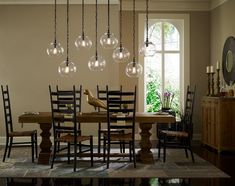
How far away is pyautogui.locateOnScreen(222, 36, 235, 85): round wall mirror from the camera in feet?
25.3

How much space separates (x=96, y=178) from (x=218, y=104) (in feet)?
10.3

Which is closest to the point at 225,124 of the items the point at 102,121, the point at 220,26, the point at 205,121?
the point at 205,121

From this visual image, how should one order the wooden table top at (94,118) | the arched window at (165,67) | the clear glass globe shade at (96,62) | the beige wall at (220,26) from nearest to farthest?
the wooden table top at (94,118)
the clear glass globe shade at (96,62)
the beige wall at (220,26)
the arched window at (165,67)

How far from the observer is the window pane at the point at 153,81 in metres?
9.38

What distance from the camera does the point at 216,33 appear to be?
28.9ft

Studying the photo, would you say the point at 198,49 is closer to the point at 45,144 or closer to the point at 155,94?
the point at 155,94

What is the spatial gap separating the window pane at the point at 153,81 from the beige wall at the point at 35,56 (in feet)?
3.54

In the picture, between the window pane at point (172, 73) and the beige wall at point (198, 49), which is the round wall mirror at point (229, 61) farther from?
the window pane at point (172, 73)

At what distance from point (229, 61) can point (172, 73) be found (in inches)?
71.9

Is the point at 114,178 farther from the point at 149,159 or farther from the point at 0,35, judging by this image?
the point at 0,35

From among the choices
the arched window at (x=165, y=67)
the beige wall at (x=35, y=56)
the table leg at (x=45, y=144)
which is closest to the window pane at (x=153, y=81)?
the arched window at (x=165, y=67)

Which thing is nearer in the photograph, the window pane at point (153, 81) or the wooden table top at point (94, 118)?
the wooden table top at point (94, 118)

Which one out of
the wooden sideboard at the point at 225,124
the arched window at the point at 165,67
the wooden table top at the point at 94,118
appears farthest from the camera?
the arched window at the point at 165,67

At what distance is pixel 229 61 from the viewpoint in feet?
26.0
